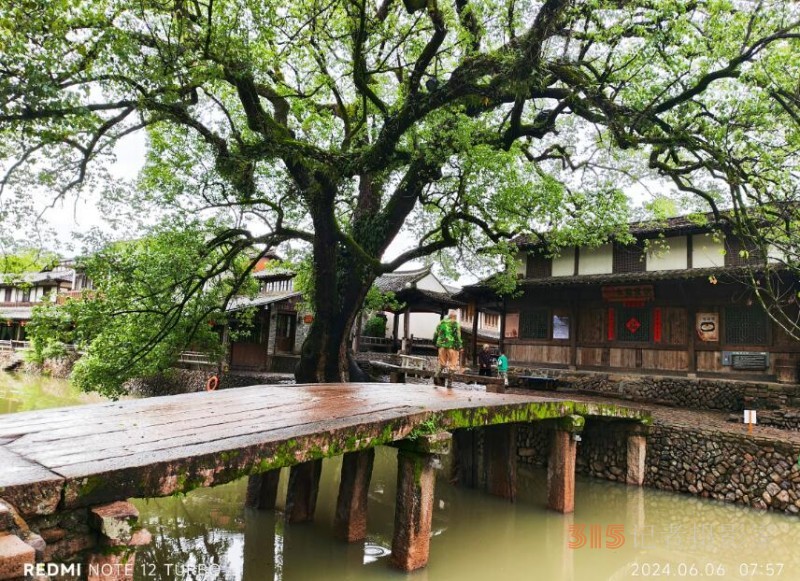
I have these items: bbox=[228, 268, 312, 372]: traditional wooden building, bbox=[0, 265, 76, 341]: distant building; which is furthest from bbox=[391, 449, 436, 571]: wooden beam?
bbox=[0, 265, 76, 341]: distant building

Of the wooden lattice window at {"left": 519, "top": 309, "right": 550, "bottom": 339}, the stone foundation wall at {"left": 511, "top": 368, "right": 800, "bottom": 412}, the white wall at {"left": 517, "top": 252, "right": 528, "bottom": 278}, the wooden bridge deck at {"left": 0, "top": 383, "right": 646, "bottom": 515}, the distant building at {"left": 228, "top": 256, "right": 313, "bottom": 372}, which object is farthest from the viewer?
the distant building at {"left": 228, "top": 256, "right": 313, "bottom": 372}

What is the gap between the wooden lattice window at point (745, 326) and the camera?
1449 cm

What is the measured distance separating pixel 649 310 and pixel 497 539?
36.5 feet

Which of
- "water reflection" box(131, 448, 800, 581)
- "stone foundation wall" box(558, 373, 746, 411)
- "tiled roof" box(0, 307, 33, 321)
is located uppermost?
"tiled roof" box(0, 307, 33, 321)

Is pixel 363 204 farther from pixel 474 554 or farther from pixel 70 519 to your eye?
pixel 70 519

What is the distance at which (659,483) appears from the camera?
443 inches

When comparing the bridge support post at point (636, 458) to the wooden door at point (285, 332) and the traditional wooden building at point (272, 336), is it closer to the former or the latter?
the traditional wooden building at point (272, 336)

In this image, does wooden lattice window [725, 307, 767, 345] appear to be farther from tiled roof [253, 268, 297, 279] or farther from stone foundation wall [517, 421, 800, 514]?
tiled roof [253, 268, 297, 279]

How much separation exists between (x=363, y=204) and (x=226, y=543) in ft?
29.0

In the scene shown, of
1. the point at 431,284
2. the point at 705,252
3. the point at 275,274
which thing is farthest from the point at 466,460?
the point at 431,284

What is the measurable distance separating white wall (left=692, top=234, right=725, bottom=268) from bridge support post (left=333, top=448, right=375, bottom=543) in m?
12.9

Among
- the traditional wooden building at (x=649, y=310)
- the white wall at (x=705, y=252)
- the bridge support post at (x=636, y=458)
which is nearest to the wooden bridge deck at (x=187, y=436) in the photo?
the bridge support post at (x=636, y=458)

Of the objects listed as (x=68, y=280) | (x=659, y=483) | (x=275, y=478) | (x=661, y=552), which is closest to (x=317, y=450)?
(x=275, y=478)

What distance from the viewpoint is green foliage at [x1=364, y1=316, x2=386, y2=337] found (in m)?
28.5
